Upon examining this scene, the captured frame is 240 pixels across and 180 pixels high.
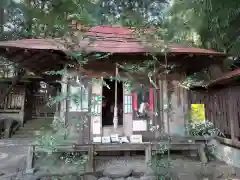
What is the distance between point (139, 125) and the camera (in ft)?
22.7

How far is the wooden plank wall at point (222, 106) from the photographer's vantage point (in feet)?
19.3

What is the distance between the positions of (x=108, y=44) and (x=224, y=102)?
410cm

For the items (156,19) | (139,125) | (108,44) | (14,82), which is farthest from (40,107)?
(139,125)

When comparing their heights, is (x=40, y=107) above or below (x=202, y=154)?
above

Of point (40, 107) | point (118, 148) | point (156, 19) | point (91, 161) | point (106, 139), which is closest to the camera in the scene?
point (91, 161)

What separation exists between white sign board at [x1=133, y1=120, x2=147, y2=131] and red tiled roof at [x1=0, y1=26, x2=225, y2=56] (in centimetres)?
233

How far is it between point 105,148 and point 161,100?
2.48m

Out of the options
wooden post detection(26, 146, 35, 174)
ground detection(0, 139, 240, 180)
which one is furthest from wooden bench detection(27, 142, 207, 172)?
ground detection(0, 139, 240, 180)

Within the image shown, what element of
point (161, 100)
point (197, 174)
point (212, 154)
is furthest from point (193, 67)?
point (197, 174)

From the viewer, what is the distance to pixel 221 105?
656 cm

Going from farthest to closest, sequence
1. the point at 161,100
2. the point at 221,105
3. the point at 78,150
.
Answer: the point at 161,100
the point at 221,105
the point at 78,150

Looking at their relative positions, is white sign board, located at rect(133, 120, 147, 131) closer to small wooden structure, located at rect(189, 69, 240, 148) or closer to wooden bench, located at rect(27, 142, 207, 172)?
wooden bench, located at rect(27, 142, 207, 172)

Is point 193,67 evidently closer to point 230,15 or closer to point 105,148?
point 230,15

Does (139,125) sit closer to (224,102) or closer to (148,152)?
(148,152)
